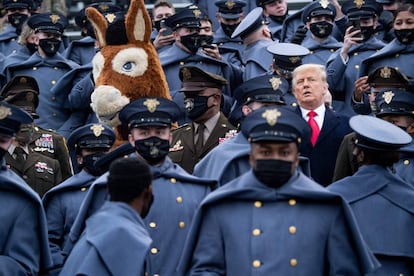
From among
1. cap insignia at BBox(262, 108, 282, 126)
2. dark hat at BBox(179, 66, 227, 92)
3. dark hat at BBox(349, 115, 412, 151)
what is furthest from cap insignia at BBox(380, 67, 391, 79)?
cap insignia at BBox(262, 108, 282, 126)

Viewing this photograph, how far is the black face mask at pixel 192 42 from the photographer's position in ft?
53.7

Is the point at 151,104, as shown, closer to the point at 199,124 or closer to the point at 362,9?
the point at 199,124

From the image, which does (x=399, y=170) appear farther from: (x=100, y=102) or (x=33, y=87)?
(x=33, y=87)

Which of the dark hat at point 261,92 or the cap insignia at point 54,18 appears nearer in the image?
the dark hat at point 261,92

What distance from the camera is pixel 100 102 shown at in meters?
14.3

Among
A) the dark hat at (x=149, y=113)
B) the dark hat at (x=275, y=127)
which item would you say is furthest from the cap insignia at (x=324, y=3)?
the dark hat at (x=275, y=127)

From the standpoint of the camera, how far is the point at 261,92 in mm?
12984

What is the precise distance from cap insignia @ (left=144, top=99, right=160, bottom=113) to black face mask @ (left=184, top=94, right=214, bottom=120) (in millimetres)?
1432

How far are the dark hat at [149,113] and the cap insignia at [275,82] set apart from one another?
1.09 m

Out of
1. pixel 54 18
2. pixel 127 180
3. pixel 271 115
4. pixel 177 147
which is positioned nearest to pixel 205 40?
pixel 54 18

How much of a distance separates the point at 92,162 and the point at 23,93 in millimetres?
2712

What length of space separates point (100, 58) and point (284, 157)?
4.46 meters

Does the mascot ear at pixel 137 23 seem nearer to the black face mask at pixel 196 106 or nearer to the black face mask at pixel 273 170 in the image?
the black face mask at pixel 196 106

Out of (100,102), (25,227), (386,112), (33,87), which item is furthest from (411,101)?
(33,87)
